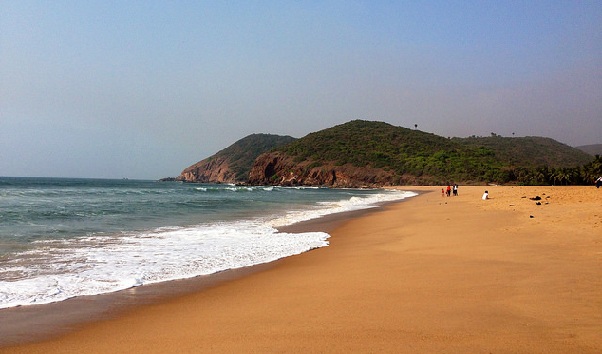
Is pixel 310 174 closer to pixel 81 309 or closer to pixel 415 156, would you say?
pixel 415 156

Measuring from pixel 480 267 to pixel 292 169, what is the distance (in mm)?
116517

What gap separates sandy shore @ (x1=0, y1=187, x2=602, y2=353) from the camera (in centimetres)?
415

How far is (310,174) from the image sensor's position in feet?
383

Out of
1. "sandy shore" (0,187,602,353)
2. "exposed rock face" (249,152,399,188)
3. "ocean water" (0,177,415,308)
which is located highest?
"exposed rock face" (249,152,399,188)

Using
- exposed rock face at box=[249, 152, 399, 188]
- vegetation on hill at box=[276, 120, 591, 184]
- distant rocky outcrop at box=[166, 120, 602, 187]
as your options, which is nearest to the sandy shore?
vegetation on hill at box=[276, 120, 591, 184]

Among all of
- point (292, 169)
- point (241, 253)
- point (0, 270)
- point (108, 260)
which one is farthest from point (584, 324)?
point (292, 169)

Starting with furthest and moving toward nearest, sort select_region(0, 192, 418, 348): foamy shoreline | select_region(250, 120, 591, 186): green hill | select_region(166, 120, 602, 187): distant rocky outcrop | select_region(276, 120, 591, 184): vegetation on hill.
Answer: select_region(250, 120, 591, 186): green hill < select_region(166, 120, 602, 187): distant rocky outcrop < select_region(276, 120, 591, 184): vegetation on hill < select_region(0, 192, 418, 348): foamy shoreline

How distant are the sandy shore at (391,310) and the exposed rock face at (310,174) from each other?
98.2 m

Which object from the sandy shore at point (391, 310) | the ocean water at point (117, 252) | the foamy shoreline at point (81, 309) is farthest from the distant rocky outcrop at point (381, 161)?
the foamy shoreline at point (81, 309)

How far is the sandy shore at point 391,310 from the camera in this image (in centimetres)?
415

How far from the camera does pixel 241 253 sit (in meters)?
10.6

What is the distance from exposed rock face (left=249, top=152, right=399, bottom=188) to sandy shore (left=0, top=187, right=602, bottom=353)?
98.2 meters

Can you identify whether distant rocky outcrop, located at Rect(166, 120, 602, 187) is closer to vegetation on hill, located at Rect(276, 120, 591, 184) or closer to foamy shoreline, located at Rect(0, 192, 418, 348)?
vegetation on hill, located at Rect(276, 120, 591, 184)

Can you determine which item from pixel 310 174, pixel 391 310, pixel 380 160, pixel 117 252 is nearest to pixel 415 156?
pixel 380 160
